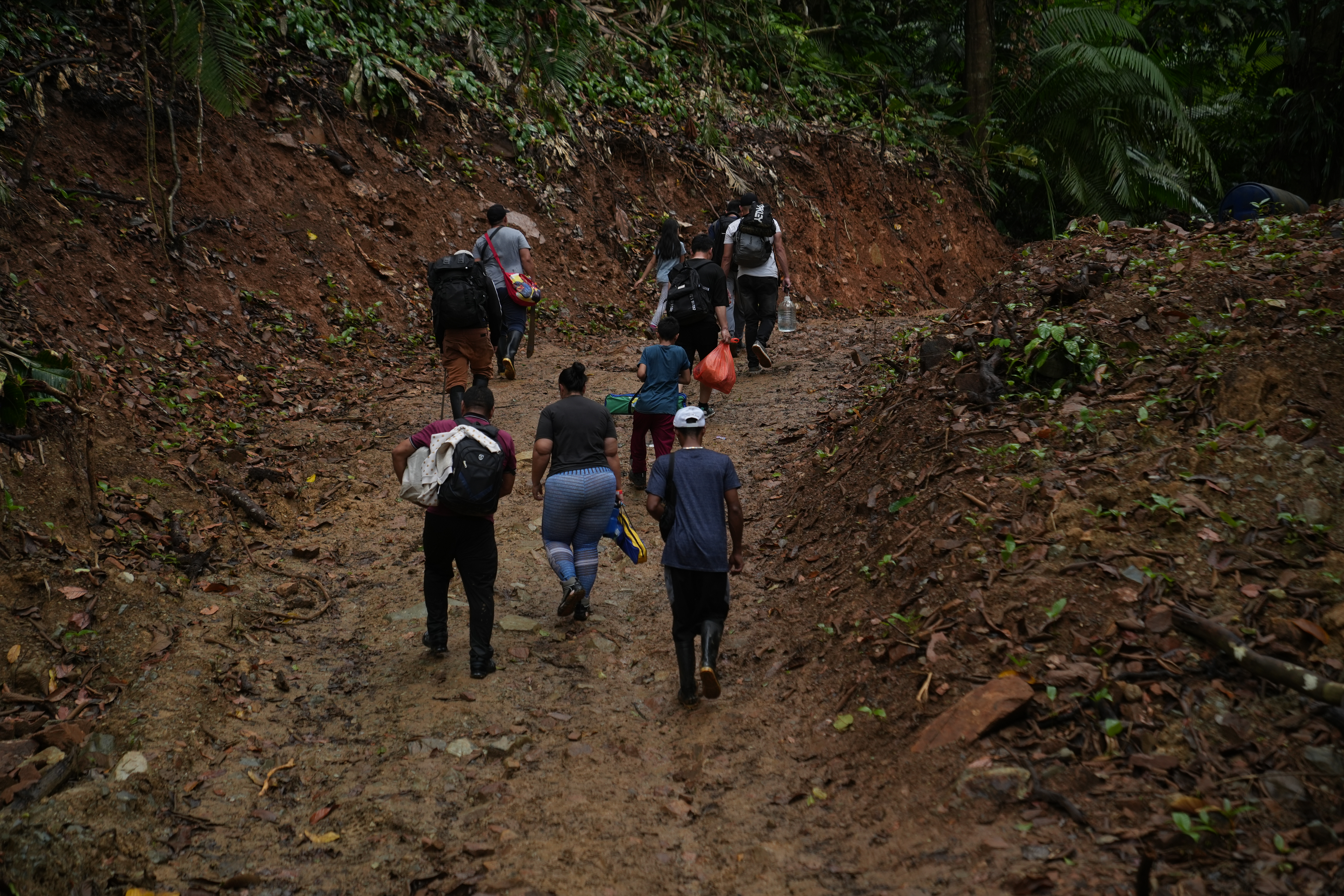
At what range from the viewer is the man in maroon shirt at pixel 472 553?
5715mm

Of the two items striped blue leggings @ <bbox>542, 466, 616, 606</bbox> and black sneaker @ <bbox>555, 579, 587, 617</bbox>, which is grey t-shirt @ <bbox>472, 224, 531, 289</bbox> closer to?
striped blue leggings @ <bbox>542, 466, 616, 606</bbox>

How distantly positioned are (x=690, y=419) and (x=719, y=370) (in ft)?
12.1

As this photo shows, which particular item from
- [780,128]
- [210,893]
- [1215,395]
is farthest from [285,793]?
[780,128]

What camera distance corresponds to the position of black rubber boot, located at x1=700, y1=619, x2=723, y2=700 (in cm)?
527

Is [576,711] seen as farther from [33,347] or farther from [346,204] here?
[346,204]

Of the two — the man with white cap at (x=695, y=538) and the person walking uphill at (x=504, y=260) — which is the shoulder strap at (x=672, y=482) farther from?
the person walking uphill at (x=504, y=260)

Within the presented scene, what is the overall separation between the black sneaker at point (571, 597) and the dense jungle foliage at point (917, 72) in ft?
23.8

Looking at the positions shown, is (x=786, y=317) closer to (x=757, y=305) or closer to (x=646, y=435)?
(x=757, y=305)

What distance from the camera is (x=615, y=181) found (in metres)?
16.2

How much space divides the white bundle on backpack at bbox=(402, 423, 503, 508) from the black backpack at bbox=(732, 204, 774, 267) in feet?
18.8

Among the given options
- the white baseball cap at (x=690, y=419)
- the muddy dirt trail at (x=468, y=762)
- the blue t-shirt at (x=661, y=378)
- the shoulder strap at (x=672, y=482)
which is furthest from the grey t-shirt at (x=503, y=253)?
the shoulder strap at (x=672, y=482)

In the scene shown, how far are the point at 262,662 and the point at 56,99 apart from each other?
847 cm

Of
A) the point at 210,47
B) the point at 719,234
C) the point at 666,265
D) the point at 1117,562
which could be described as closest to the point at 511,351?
the point at 666,265

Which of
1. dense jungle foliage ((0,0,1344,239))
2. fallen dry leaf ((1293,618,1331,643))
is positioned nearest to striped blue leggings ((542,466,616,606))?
fallen dry leaf ((1293,618,1331,643))
